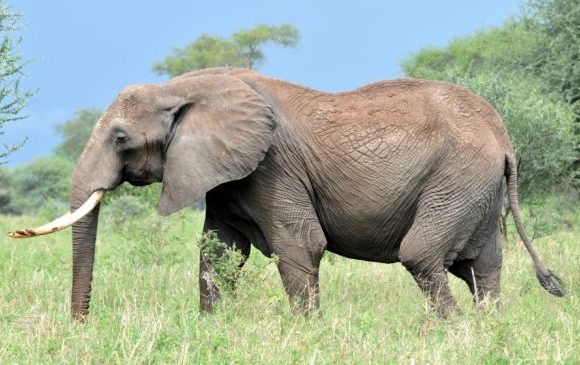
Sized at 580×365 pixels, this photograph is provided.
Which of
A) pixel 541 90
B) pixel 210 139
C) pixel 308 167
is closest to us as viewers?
pixel 210 139

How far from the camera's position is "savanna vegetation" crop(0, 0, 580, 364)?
20.0 feet

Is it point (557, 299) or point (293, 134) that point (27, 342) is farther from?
point (557, 299)

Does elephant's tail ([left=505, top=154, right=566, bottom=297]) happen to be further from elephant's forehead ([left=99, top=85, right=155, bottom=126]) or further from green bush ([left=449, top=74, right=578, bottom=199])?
green bush ([left=449, top=74, right=578, bottom=199])

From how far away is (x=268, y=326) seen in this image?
6520 mm

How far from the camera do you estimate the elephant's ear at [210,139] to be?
7582 millimetres

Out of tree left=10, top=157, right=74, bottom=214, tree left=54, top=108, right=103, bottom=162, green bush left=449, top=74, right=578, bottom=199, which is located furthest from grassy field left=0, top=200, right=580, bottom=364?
tree left=54, top=108, right=103, bottom=162

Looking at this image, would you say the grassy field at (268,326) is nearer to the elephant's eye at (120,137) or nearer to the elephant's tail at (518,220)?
the elephant's tail at (518,220)

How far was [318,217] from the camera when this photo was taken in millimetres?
8062

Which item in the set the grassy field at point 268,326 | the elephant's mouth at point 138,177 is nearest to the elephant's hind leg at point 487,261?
the grassy field at point 268,326

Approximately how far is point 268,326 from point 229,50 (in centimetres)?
4634

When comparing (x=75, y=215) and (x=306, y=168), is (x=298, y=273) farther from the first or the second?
(x=75, y=215)

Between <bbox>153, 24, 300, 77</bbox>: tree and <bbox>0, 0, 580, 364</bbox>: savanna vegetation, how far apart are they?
31139 mm

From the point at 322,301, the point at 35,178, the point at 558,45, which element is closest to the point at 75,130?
the point at 35,178

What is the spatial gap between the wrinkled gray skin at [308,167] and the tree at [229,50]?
42.6 metres
